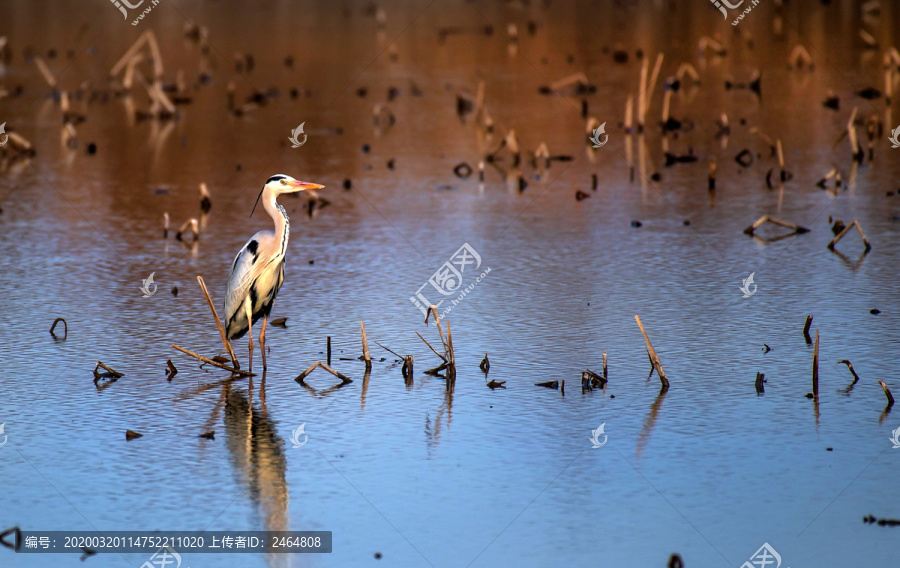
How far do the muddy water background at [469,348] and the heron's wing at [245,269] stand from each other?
2.24ft

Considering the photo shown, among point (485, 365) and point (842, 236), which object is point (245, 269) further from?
point (842, 236)

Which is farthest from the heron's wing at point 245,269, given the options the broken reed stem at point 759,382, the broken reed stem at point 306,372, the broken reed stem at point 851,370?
the broken reed stem at point 851,370

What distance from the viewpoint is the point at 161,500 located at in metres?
7.83

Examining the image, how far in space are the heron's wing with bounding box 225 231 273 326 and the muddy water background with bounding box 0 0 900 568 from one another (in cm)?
68

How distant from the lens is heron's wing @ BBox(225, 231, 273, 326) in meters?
10.5

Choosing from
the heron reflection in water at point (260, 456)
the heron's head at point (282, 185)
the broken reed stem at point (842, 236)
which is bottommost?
the heron reflection in water at point (260, 456)

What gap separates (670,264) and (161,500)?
26.4ft

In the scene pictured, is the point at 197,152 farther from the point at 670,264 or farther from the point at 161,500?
the point at 161,500

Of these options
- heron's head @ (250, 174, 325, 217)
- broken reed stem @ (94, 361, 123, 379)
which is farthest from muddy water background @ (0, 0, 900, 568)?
heron's head @ (250, 174, 325, 217)

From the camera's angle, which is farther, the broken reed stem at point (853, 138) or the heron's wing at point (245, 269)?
the broken reed stem at point (853, 138)

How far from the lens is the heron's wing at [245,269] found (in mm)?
10500

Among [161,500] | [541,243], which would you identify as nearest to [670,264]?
[541,243]

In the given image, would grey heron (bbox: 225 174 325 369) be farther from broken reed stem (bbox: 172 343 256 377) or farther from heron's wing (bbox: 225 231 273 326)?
broken reed stem (bbox: 172 343 256 377)

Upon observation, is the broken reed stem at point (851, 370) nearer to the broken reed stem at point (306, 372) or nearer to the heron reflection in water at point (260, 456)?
the broken reed stem at point (306, 372)
